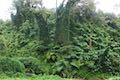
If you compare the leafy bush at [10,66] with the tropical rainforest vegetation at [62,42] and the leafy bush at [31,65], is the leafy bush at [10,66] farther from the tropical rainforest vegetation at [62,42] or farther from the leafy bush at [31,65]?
the leafy bush at [31,65]

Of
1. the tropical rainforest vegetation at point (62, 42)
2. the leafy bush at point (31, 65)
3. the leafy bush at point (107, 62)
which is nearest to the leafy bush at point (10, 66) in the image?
the tropical rainforest vegetation at point (62, 42)

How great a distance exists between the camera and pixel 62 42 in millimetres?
19469

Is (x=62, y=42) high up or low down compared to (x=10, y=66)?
up

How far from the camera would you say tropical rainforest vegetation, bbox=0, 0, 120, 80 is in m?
17.9

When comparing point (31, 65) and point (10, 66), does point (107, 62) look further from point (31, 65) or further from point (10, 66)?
point (10, 66)

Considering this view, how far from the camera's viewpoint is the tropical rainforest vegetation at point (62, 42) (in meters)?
17.9

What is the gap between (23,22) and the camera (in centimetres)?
2344

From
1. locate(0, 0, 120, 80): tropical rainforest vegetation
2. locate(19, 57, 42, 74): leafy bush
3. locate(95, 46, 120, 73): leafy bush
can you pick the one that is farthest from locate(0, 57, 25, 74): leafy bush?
locate(95, 46, 120, 73): leafy bush

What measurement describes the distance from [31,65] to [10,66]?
1503 mm

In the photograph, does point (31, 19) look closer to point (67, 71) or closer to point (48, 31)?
point (48, 31)

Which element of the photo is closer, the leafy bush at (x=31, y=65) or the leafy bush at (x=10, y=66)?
the leafy bush at (x=10, y=66)

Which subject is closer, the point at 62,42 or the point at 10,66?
the point at 10,66

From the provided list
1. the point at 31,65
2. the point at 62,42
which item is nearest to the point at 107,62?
the point at 62,42

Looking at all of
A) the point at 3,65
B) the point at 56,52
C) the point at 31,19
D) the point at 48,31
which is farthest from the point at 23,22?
the point at 3,65
